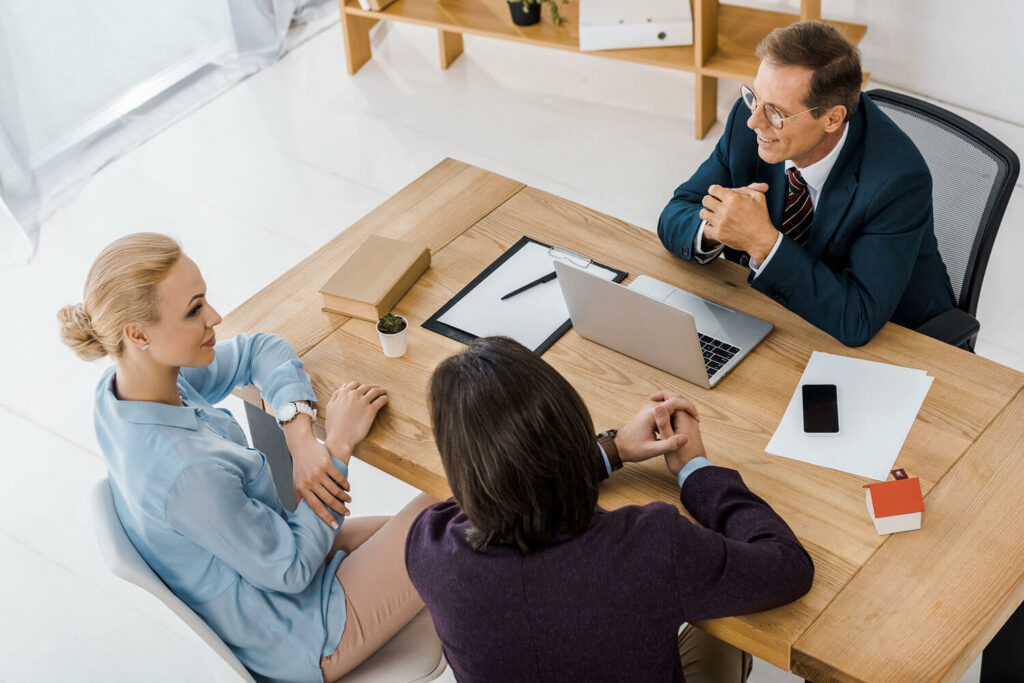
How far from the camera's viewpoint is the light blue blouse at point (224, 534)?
183 centimetres

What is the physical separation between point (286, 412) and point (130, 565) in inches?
18.8

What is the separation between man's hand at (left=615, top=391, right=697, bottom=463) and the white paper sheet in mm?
174

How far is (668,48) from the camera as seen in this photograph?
13.5 ft

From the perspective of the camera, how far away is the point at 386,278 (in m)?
2.32

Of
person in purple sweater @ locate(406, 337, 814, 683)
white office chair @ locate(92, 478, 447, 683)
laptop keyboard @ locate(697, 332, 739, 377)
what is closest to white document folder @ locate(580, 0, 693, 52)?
laptop keyboard @ locate(697, 332, 739, 377)

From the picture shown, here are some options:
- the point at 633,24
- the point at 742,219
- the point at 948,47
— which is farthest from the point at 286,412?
the point at 948,47

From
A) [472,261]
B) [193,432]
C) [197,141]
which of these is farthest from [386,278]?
[197,141]

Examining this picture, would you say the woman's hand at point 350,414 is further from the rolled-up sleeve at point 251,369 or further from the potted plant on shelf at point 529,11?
the potted plant on shelf at point 529,11

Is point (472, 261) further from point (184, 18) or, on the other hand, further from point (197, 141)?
point (184, 18)

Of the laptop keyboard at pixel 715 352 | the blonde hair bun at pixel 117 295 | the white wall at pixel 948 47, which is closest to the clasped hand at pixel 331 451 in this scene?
the blonde hair bun at pixel 117 295

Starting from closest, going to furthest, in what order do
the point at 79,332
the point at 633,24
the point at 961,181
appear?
1. the point at 79,332
2. the point at 961,181
3. the point at 633,24

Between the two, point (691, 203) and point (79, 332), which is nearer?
point (79, 332)

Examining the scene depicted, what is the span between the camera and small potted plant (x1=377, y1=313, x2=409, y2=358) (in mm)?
2174

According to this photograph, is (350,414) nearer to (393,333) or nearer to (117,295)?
(393,333)
